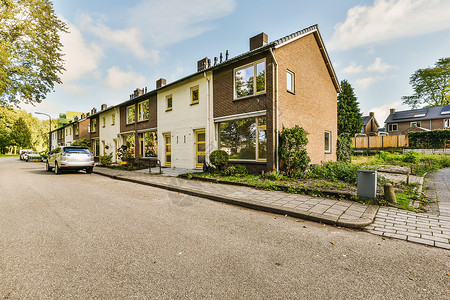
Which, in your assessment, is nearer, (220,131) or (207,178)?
(207,178)

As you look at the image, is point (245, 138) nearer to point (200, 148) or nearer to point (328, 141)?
point (200, 148)

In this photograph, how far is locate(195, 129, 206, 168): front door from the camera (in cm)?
1260

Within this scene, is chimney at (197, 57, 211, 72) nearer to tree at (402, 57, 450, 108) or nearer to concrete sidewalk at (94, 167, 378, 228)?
concrete sidewalk at (94, 167, 378, 228)

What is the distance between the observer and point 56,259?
9.39ft

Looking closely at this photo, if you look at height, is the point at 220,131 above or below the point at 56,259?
above

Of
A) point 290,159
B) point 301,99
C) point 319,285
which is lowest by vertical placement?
point 319,285

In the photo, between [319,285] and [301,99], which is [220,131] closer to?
[301,99]

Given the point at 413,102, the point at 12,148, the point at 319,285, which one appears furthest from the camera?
the point at 12,148

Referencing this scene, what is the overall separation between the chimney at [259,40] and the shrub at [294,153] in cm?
472

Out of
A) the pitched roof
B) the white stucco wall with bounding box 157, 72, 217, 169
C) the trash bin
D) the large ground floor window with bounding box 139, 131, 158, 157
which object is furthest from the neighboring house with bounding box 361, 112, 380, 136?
the trash bin

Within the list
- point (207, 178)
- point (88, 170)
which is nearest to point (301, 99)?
point (207, 178)

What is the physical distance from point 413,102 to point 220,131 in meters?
51.3

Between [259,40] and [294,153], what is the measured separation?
596 cm

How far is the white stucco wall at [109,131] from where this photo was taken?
20.9 metres
